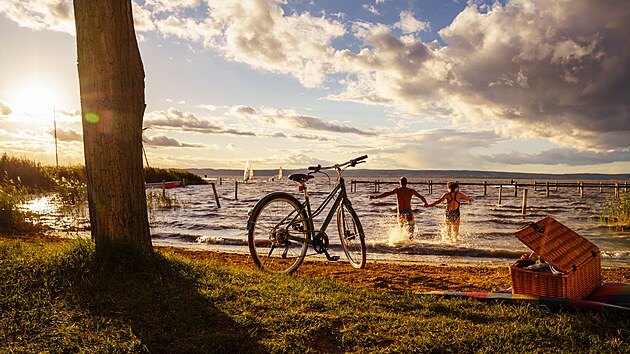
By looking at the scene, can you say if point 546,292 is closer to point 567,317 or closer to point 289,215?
point 567,317

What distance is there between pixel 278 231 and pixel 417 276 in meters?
2.39

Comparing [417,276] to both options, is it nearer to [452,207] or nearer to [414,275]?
[414,275]

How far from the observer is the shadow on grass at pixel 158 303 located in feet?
10.6

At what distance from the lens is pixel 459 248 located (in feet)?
36.3

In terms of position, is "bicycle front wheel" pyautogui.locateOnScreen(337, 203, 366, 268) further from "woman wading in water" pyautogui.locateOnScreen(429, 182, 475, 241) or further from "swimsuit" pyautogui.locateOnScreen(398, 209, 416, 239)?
"woman wading in water" pyautogui.locateOnScreen(429, 182, 475, 241)

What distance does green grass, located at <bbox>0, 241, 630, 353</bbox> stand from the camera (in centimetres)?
324

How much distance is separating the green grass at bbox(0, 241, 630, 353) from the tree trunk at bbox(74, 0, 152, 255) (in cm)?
40

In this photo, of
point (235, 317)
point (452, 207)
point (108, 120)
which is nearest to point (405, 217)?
point (452, 207)

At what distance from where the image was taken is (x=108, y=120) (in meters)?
5.14

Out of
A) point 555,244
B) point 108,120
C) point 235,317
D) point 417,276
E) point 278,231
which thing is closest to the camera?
point 235,317

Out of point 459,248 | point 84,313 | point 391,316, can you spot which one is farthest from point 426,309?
point 459,248

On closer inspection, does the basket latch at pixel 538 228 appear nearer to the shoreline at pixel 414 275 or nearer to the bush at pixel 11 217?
the shoreline at pixel 414 275

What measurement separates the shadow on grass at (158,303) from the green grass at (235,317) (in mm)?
10

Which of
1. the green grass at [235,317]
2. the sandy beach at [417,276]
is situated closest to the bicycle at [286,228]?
the sandy beach at [417,276]
